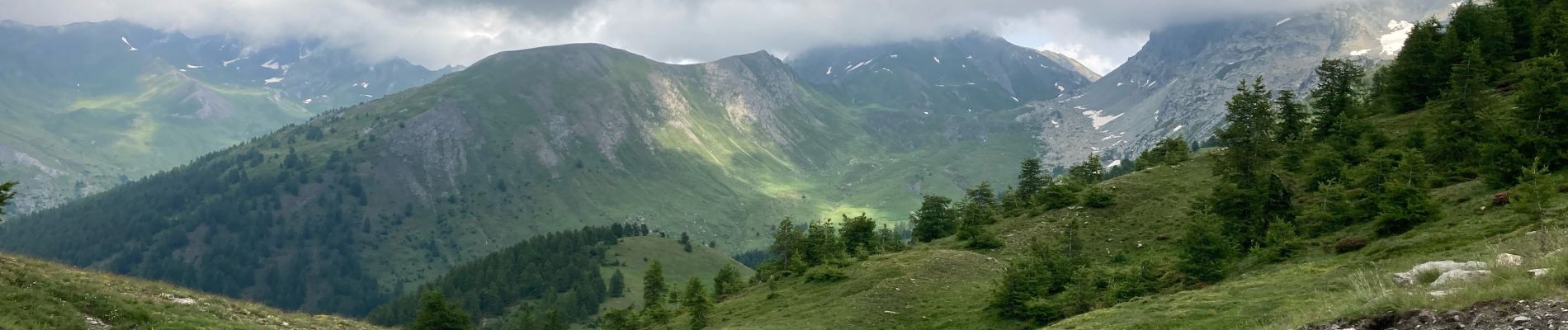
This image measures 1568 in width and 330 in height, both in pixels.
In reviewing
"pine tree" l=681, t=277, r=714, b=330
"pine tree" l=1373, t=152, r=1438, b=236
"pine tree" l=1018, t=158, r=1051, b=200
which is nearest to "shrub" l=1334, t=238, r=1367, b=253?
"pine tree" l=1373, t=152, r=1438, b=236

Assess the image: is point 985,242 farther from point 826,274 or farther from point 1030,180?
point 1030,180

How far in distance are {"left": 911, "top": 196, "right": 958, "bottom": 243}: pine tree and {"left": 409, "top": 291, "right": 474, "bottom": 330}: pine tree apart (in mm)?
51216

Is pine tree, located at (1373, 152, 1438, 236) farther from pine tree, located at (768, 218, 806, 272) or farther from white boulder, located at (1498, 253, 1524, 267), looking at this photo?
pine tree, located at (768, 218, 806, 272)

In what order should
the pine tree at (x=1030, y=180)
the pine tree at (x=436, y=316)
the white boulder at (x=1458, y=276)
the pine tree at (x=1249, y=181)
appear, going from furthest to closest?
1. the pine tree at (x=1030, y=180)
2. the pine tree at (x=436, y=316)
3. the pine tree at (x=1249, y=181)
4. the white boulder at (x=1458, y=276)

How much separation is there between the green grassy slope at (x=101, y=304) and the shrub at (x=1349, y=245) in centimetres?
5293

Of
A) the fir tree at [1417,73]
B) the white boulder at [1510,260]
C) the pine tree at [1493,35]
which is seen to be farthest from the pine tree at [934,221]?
the white boulder at [1510,260]

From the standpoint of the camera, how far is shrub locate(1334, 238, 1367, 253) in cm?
3919

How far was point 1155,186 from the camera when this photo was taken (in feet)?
242

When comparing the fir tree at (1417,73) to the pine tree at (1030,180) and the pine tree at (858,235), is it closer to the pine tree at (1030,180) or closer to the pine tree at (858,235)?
the pine tree at (1030,180)

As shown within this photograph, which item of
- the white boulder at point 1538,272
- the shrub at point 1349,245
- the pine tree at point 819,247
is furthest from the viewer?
the pine tree at point 819,247

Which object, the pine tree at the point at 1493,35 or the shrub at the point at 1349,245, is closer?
the shrub at the point at 1349,245

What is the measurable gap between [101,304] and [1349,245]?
187ft

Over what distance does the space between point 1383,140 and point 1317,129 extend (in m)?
14.1

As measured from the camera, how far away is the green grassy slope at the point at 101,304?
98.5ft
